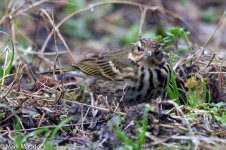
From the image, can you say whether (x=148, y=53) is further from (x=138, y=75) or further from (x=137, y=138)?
(x=137, y=138)

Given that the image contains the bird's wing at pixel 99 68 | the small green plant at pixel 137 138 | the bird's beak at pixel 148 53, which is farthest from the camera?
the bird's wing at pixel 99 68

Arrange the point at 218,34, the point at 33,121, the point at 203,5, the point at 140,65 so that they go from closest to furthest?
the point at 33,121 → the point at 140,65 → the point at 218,34 → the point at 203,5

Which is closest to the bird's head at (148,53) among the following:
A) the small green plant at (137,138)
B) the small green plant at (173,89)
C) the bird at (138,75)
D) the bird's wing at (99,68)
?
the bird at (138,75)

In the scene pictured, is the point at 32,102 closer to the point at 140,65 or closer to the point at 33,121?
the point at 33,121

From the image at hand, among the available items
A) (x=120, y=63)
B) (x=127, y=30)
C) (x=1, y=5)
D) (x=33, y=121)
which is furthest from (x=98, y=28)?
(x=33, y=121)

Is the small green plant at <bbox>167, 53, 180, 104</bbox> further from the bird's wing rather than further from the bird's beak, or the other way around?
the bird's wing

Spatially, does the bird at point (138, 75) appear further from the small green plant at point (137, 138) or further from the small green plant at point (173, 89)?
the small green plant at point (137, 138)

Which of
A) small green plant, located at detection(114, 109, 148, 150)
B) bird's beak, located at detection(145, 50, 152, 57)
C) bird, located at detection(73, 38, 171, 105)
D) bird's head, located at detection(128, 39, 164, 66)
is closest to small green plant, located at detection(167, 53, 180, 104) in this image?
bird, located at detection(73, 38, 171, 105)
